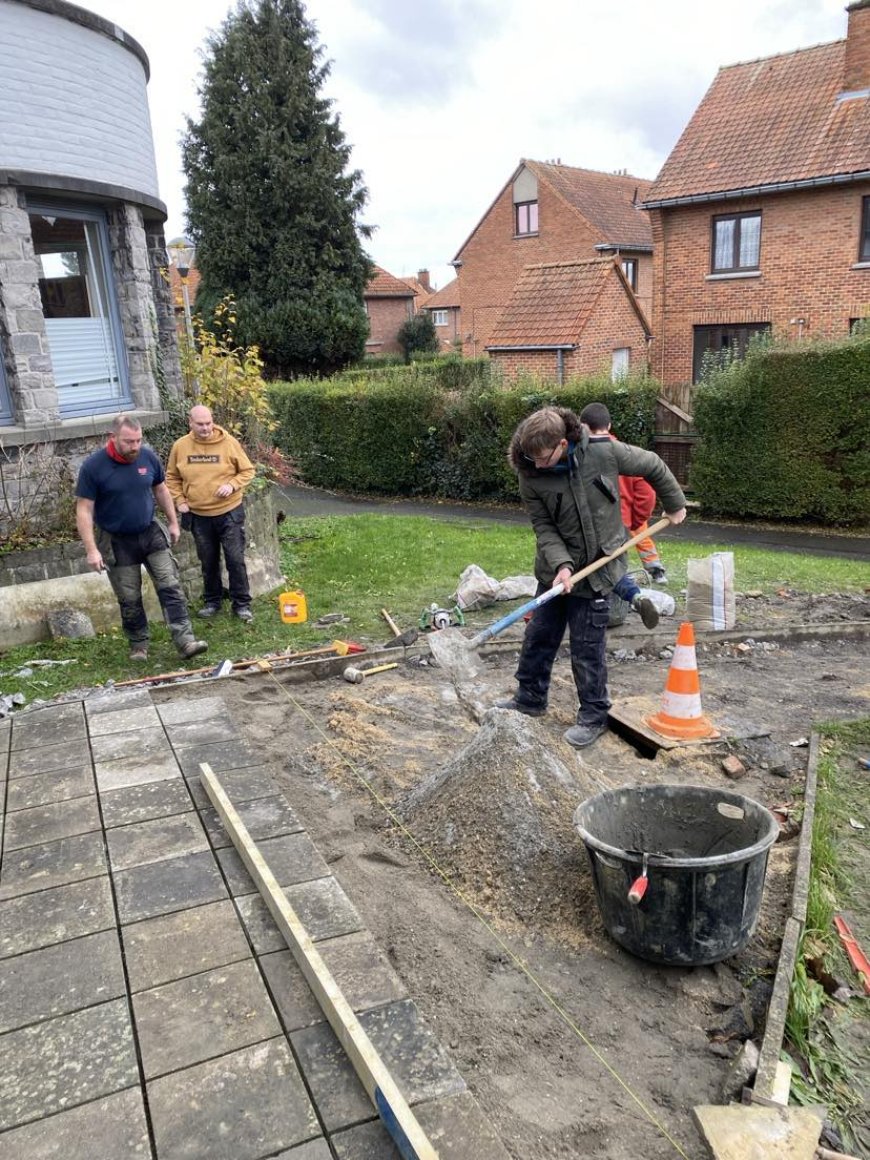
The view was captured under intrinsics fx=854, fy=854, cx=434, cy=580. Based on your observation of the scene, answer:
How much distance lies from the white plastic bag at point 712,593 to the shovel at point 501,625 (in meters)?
1.75

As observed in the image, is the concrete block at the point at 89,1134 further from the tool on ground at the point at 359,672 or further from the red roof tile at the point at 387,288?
the red roof tile at the point at 387,288

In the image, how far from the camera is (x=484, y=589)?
8336mm

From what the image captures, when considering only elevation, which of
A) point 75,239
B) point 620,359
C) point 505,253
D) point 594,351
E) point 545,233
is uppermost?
point 545,233

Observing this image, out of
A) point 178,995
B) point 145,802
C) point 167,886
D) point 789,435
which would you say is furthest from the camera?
point 789,435

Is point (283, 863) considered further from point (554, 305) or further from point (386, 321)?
point (386, 321)

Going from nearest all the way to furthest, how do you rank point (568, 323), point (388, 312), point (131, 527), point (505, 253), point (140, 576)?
point (131, 527) < point (140, 576) < point (568, 323) < point (505, 253) < point (388, 312)

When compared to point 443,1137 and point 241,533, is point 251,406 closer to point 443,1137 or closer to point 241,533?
point 241,533

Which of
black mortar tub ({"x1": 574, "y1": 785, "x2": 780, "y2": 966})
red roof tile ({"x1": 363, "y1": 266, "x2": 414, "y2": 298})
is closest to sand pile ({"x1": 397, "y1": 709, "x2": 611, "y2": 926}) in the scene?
black mortar tub ({"x1": 574, "y1": 785, "x2": 780, "y2": 966})

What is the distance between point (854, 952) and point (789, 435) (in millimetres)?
11711

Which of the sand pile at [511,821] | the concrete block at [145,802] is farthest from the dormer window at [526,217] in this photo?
the concrete block at [145,802]

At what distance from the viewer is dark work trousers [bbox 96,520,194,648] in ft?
22.2

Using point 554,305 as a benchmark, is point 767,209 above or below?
above

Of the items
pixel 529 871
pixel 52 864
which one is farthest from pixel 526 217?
pixel 52 864

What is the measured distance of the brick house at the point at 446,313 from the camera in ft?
142
